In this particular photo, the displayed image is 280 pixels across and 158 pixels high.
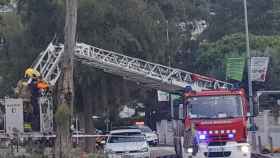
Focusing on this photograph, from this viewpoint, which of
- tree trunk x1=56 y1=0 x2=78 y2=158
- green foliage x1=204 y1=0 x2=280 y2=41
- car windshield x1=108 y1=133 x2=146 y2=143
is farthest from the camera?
green foliage x1=204 y1=0 x2=280 y2=41

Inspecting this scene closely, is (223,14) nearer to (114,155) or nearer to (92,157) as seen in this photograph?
(114,155)

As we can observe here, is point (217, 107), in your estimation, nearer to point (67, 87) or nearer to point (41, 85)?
point (67, 87)

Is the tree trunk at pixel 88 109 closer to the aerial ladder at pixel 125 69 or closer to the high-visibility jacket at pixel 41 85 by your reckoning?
the aerial ladder at pixel 125 69

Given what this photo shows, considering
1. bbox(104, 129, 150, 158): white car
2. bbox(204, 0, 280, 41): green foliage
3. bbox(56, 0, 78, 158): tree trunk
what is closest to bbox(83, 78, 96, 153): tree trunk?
bbox(104, 129, 150, 158): white car

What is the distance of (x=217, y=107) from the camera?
25.5 m

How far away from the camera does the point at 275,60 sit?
5188 cm

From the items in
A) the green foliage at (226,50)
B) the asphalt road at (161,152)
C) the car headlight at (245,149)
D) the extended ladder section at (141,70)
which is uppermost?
the green foliage at (226,50)

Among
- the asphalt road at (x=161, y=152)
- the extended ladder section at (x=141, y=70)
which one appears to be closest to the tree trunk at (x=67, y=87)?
the extended ladder section at (x=141, y=70)

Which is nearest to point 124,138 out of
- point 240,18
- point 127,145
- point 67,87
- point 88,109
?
point 127,145

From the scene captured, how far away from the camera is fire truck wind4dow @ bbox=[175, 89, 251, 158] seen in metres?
25.3

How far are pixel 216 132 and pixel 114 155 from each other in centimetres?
537

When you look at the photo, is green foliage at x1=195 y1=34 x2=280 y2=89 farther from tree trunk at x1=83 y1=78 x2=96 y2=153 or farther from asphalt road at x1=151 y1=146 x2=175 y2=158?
tree trunk at x1=83 y1=78 x2=96 y2=153

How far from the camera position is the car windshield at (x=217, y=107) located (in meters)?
A: 25.5

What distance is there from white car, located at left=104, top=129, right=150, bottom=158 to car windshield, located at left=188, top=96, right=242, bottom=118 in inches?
197
